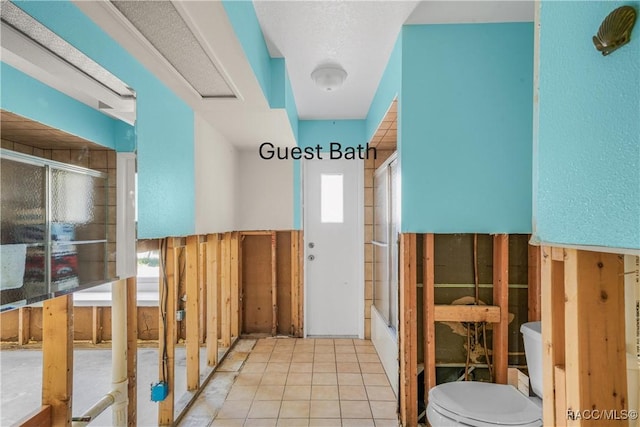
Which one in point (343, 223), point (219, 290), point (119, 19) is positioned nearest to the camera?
point (119, 19)

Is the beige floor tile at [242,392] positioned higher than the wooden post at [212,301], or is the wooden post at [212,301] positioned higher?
the wooden post at [212,301]

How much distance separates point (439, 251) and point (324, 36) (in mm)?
1587

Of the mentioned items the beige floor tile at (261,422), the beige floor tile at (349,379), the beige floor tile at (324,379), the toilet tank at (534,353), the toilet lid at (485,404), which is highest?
the toilet tank at (534,353)

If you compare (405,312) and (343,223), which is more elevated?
(343,223)

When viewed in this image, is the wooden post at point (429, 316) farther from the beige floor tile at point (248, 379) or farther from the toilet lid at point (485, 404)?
the beige floor tile at point (248, 379)

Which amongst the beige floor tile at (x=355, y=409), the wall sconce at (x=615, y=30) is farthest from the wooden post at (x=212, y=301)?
the wall sconce at (x=615, y=30)

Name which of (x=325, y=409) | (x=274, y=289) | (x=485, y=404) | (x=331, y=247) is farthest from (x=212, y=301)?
(x=485, y=404)

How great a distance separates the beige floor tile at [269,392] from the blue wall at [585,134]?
233cm

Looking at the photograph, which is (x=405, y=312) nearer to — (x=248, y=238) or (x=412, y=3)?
(x=412, y=3)

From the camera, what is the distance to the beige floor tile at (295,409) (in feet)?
7.73

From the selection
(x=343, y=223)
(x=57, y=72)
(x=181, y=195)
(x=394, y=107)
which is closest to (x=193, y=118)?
(x=181, y=195)

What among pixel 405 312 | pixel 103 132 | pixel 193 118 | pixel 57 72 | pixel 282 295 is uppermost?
pixel 193 118

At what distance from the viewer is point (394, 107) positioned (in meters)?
2.45

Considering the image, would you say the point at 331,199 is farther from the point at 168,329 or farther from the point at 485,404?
the point at 485,404
